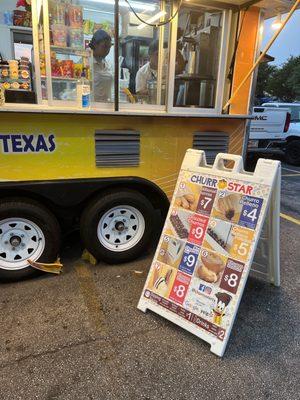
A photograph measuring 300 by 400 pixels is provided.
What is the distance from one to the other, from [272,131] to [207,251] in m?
7.36

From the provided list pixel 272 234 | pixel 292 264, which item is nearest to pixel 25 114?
pixel 272 234

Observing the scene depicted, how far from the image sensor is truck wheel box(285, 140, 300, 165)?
9641 mm

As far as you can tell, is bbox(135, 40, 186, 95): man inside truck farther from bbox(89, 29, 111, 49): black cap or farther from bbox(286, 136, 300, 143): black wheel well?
bbox(286, 136, 300, 143): black wheel well

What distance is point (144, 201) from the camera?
3.46m

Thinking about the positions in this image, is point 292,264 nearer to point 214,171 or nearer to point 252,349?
point 252,349

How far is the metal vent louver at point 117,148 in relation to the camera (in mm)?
3117

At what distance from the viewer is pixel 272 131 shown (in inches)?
352

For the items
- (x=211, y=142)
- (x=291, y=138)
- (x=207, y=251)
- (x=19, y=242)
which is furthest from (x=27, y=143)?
(x=291, y=138)

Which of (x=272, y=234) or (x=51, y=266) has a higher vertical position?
(x=272, y=234)

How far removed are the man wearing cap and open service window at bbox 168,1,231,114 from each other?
0.63m

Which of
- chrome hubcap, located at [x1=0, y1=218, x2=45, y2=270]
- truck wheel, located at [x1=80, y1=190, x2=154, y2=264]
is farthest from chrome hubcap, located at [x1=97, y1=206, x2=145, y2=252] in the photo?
chrome hubcap, located at [x1=0, y1=218, x2=45, y2=270]

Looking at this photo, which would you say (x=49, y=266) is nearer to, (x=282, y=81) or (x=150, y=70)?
(x=150, y=70)

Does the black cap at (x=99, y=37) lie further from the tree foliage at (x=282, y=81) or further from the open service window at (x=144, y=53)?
the tree foliage at (x=282, y=81)

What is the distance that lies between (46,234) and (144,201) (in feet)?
3.35
